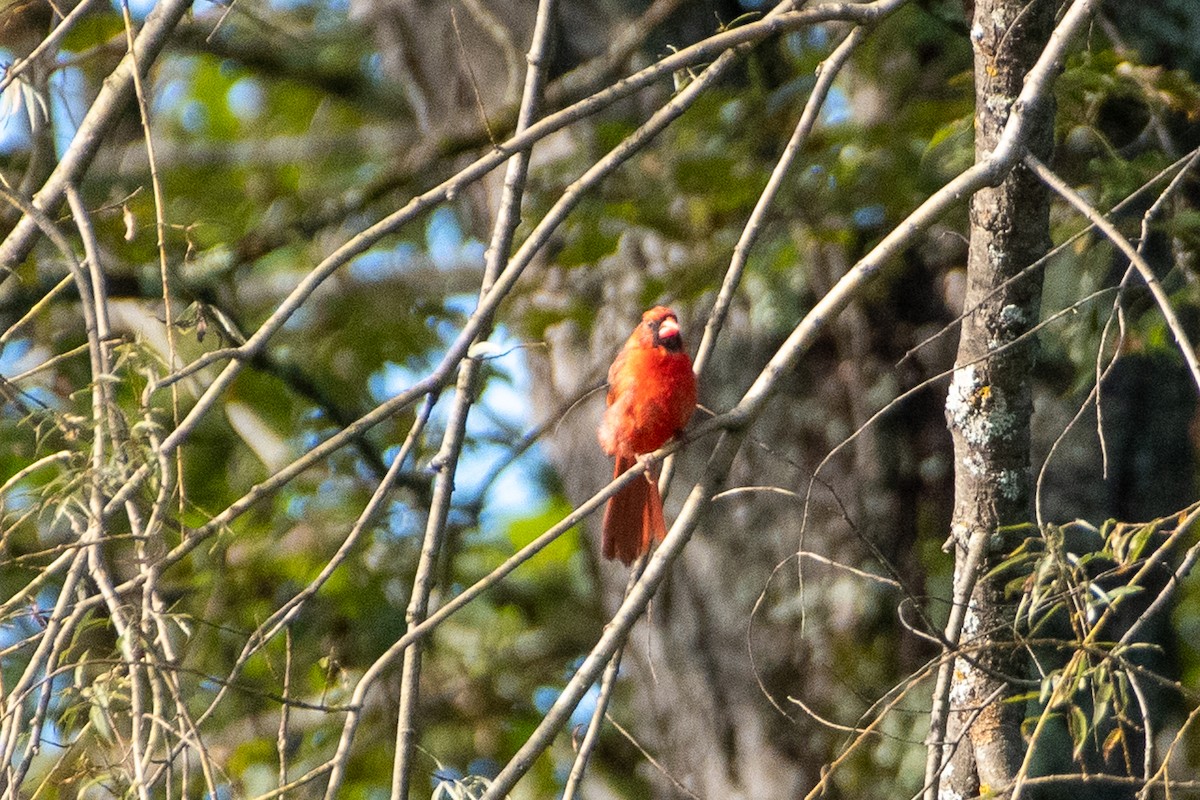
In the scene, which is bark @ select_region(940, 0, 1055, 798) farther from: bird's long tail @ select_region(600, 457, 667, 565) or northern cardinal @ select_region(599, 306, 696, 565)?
bird's long tail @ select_region(600, 457, 667, 565)

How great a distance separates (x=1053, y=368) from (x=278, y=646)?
3133 mm

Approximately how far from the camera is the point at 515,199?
2.77 metres

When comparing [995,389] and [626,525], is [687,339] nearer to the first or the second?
[626,525]

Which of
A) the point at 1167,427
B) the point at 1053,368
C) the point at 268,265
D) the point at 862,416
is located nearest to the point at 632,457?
the point at 862,416

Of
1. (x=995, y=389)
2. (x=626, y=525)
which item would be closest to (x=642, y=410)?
(x=626, y=525)

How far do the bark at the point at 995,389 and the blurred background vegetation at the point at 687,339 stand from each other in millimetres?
675

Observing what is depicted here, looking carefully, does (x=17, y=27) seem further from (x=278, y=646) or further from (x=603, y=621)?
(x=603, y=621)

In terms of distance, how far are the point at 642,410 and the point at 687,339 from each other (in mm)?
515

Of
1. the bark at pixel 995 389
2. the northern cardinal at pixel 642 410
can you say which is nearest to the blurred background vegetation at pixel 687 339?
the northern cardinal at pixel 642 410

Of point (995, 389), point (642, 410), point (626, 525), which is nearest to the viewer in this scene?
point (995, 389)

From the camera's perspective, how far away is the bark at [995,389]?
2.74 meters

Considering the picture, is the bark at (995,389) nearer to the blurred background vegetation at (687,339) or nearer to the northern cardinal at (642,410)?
the blurred background vegetation at (687,339)

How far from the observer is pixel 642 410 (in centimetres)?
431

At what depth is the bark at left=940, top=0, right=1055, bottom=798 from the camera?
9.00ft
